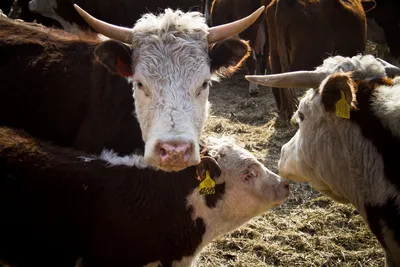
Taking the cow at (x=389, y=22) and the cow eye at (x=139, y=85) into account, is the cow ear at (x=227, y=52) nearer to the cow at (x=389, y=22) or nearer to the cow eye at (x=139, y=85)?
the cow eye at (x=139, y=85)

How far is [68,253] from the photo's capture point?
353 cm

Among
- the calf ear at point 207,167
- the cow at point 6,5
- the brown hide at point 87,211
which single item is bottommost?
the cow at point 6,5

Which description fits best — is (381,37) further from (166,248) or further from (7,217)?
(7,217)

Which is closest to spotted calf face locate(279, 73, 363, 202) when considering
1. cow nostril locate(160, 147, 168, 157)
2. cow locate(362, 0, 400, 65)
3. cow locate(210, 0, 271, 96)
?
cow nostril locate(160, 147, 168, 157)

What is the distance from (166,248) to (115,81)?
169cm

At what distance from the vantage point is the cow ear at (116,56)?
12.7ft

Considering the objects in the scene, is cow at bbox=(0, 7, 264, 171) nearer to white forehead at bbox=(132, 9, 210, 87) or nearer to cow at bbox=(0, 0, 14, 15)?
white forehead at bbox=(132, 9, 210, 87)

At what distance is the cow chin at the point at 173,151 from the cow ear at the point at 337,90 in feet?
3.34

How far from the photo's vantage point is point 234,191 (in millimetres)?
3979

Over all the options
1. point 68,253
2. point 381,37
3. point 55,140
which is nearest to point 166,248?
point 68,253

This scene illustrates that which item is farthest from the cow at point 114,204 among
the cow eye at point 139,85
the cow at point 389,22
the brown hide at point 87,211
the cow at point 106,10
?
the cow at point 389,22

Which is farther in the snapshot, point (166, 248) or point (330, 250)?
point (330, 250)

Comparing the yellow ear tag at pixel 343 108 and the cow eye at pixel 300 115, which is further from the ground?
the yellow ear tag at pixel 343 108

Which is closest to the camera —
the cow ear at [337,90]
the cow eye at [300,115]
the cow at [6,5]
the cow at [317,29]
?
the cow ear at [337,90]
